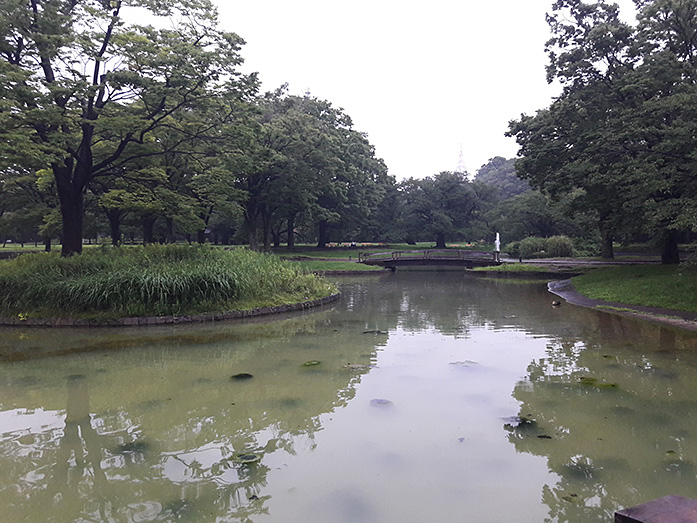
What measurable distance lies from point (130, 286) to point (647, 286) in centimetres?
1732

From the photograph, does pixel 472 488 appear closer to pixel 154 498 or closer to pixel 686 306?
pixel 154 498

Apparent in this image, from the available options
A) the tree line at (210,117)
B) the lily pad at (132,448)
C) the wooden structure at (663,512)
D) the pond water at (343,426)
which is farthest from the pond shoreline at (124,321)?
the wooden structure at (663,512)

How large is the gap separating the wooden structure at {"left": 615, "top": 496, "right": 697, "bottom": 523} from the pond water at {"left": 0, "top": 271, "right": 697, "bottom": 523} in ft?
1.74

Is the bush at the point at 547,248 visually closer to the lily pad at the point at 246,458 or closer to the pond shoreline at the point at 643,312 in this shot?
the pond shoreline at the point at 643,312

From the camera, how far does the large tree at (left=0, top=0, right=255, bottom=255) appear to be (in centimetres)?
1498

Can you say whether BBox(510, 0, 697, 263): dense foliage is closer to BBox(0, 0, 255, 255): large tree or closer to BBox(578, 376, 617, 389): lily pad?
BBox(578, 376, 617, 389): lily pad

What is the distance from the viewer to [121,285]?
13.1m

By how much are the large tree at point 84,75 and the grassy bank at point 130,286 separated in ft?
11.3

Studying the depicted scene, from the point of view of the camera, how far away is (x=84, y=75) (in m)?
16.8

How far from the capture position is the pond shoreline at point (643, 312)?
1278cm

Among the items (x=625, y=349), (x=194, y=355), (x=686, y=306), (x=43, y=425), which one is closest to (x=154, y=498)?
(x=43, y=425)

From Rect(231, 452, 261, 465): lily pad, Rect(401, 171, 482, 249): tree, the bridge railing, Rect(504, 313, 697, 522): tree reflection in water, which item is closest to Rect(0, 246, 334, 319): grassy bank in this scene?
Rect(231, 452, 261, 465): lily pad

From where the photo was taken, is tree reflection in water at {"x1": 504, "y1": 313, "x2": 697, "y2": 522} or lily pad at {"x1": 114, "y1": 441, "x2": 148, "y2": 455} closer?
tree reflection in water at {"x1": 504, "y1": 313, "x2": 697, "y2": 522}

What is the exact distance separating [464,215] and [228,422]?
181 feet
